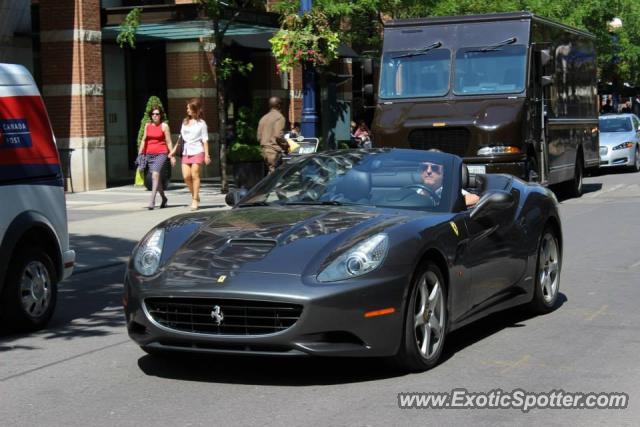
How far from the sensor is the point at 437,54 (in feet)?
62.8

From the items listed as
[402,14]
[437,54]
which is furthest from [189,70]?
[437,54]

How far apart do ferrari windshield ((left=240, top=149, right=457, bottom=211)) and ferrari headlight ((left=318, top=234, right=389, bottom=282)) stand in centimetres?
99

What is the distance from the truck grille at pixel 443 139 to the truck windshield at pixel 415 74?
728mm

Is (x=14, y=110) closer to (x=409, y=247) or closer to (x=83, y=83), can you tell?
(x=409, y=247)

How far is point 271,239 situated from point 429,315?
112 cm

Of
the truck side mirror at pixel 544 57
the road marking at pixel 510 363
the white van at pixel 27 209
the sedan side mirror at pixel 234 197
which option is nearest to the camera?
the road marking at pixel 510 363

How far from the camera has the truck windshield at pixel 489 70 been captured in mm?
18891

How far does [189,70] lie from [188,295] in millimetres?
21862

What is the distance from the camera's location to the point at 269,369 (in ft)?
23.9

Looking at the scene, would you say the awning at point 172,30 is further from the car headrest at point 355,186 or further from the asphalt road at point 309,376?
the car headrest at point 355,186

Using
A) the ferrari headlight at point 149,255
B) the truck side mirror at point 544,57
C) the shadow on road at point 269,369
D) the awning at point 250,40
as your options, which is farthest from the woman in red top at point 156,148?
the ferrari headlight at point 149,255

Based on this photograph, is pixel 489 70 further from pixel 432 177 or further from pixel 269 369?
pixel 269 369

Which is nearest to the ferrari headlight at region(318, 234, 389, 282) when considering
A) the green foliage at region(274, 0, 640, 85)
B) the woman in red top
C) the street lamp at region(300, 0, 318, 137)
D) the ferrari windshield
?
the ferrari windshield

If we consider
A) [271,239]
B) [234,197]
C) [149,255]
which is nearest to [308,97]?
[234,197]
